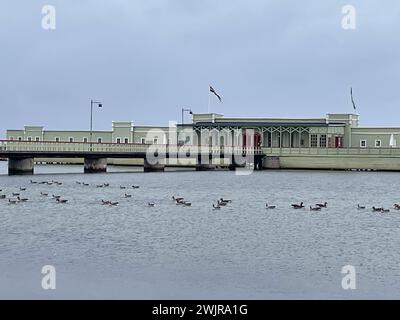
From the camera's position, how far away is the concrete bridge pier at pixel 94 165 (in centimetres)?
11412

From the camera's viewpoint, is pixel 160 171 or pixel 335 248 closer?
pixel 335 248

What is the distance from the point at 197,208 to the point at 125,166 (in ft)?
332

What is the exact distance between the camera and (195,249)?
36719mm

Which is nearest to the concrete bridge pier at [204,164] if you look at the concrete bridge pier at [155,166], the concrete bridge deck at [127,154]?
the concrete bridge deck at [127,154]

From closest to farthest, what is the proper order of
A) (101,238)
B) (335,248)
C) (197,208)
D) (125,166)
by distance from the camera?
(335,248), (101,238), (197,208), (125,166)

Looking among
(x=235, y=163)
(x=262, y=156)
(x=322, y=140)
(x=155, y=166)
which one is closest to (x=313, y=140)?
(x=322, y=140)

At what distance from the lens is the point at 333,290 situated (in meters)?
27.7

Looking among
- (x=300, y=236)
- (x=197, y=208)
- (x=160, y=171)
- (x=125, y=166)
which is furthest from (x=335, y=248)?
(x=125, y=166)

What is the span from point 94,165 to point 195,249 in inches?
3121

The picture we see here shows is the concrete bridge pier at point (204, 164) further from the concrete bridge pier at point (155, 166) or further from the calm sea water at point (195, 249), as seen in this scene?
the calm sea water at point (195, 249)

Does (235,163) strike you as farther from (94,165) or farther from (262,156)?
(94,165)
